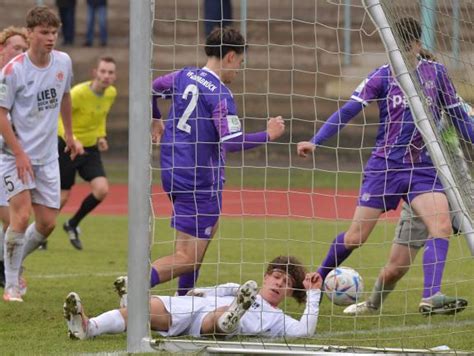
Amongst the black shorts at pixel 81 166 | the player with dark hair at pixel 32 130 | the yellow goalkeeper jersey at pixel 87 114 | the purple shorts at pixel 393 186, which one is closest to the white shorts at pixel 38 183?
the player with dark hair at pixel 32 130

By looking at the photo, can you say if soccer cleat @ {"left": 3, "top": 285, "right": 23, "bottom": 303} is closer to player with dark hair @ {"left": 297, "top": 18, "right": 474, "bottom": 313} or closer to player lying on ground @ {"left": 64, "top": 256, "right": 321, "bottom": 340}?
player lying on ground @ {"left": 64, "top": 256, "right": 321, "bottom": 340}

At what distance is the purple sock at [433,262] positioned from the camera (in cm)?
830

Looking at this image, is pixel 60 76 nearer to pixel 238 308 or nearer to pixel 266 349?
pixel 238 308

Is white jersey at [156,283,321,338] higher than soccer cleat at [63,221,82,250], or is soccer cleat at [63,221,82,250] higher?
soccer cleat at [63,221,82,250]

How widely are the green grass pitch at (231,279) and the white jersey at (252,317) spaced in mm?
140

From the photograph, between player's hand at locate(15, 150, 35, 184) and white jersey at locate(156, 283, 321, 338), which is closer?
white jersey at locate(156, 283, 321, 338)

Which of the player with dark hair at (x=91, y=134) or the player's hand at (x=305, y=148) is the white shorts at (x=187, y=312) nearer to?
the player's hand at (x=305, y=148)

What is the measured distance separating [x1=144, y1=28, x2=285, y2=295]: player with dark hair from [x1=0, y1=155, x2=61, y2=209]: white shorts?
1.49 m

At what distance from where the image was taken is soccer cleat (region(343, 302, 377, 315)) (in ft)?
27.3

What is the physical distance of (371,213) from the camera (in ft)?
27.6

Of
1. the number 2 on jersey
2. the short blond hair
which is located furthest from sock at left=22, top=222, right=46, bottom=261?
the number 2 on jersey

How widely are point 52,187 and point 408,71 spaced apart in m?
3.09

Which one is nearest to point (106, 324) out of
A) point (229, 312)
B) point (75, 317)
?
point (75, 317)

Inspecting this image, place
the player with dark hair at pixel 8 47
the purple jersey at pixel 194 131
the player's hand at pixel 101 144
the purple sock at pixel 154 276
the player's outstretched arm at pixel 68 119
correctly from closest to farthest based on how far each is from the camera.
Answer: the purple sock at pixel 154 276, the purple jersey at pixel 194 131, the player's outstretched arm at pixel 68 119, the player with dark hair at pixel 8 47, the player's hand at pixel 101 144
